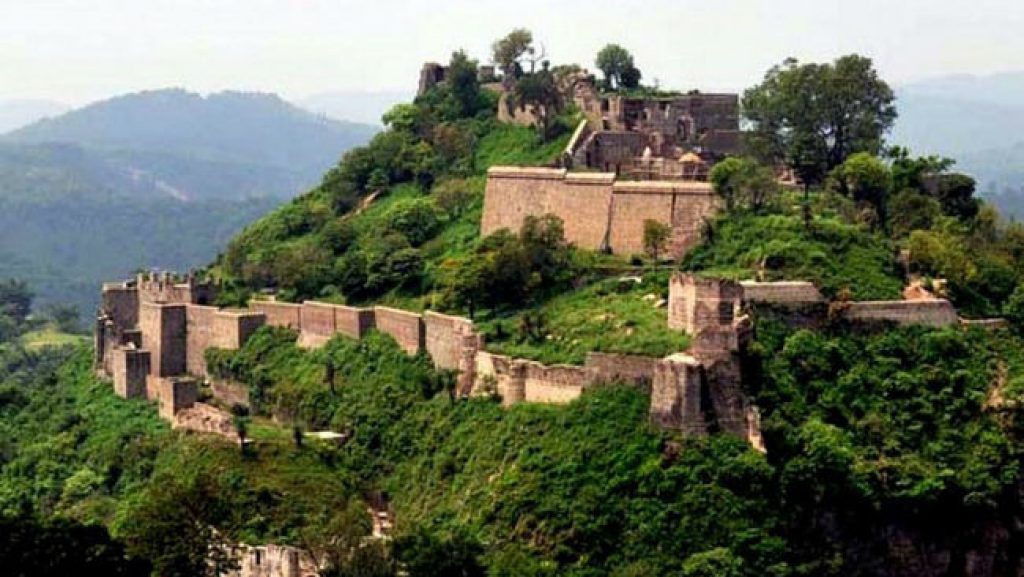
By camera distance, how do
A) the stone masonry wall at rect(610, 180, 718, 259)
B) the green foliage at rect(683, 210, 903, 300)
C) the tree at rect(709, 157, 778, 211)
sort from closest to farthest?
the green foliage at rect(683, 210, 903, 300) → the tree at rect(709, 157, 778, 211) → the stone masonry wall at rect(610, 180, 718, 259)

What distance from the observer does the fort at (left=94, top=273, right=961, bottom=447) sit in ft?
107

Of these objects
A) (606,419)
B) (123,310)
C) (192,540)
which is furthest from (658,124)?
(192,540)

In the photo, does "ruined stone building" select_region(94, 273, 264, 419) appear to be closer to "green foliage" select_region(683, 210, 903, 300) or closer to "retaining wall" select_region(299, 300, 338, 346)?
"retaining wall" select_region(299, 300, 338, 346)

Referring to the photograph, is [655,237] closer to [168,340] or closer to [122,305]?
[168,340]

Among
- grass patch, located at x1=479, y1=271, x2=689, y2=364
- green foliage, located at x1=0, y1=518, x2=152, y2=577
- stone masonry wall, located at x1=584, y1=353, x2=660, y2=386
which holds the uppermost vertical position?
grass patch, located at x1=479, y1=271, x2=689, y2=364

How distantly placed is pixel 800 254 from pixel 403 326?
9059mm

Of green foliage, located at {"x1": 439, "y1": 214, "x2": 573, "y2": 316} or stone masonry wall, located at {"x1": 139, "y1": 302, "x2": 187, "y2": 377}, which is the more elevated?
green foliage, located at {"x1": 439, "y1": 214, "x2": 573, "y2": 316}

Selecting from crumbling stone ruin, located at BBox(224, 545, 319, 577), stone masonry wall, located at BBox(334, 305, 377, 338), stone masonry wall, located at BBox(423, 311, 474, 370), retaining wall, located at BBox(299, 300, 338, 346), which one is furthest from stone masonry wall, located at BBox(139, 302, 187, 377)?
crumbling stone ruin, located at BBox(224, 545, 319, 577)

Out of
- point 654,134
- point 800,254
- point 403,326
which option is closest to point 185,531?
point 403,326

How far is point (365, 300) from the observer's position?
1761 inches

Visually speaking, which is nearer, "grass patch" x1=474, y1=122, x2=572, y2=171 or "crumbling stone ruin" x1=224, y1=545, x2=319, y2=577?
"crumbling stone ruin" x1=224, y1=545, x2=319, y2=577

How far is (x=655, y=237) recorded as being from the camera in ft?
133

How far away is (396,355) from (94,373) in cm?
1295

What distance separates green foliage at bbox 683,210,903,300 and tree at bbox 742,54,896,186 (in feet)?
20.7
